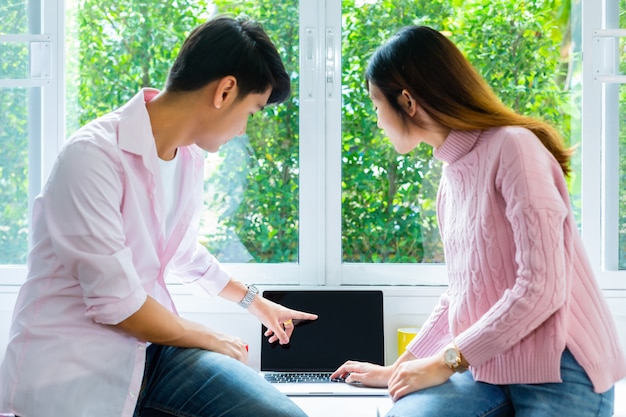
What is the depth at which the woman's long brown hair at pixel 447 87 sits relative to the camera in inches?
52.3

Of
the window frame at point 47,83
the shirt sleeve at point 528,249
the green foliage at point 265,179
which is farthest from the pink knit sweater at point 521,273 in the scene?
the window frame at point 47,83

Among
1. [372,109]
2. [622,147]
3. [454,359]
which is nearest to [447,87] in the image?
[454,359]

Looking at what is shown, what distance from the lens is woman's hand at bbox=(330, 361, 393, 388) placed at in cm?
166

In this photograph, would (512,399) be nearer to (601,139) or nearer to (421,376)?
(421,376)

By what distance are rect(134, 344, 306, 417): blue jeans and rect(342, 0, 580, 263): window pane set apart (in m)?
0.92

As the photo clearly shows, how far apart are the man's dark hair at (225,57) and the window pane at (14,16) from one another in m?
1.07

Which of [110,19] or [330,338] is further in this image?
[110,19]

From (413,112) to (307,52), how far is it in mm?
810

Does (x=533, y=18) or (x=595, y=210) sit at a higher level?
(x=533, y=18)

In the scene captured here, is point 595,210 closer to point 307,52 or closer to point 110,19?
point 307,52

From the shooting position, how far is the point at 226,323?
2.11 m

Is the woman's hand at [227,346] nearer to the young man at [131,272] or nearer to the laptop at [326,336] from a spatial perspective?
the young man at [131,272]

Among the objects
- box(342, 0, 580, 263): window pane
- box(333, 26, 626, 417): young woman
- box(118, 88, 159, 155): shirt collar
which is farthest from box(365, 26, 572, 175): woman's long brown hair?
box(342, 0, 580, 263): window pane

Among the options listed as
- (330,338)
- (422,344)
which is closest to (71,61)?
(330,338)
